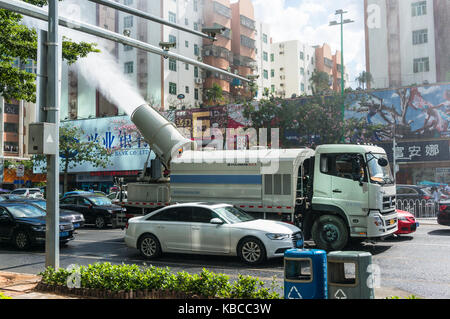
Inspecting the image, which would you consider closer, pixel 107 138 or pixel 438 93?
pixel 438 93

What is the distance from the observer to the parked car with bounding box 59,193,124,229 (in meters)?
19.8

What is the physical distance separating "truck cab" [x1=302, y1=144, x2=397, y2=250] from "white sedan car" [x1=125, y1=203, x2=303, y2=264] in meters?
1.40

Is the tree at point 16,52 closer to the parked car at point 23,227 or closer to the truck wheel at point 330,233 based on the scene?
the parked car at point 23,227

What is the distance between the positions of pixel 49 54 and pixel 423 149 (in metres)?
28.8

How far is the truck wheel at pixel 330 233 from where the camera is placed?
11859 millimetres

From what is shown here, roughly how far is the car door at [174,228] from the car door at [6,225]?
517 cm

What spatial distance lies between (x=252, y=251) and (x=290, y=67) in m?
74.5

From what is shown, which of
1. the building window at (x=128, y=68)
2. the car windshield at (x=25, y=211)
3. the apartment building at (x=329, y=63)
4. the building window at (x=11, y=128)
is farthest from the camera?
the apartment building at (x=329, y=63)

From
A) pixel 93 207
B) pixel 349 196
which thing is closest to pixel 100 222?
pixel 93 207

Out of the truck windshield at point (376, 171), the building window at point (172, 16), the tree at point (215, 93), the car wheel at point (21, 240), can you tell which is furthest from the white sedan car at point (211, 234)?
the building window at point (172, 16)

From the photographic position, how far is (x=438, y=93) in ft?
102

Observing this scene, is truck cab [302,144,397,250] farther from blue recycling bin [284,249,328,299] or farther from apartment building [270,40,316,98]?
apartment building [270,40,316,98]
